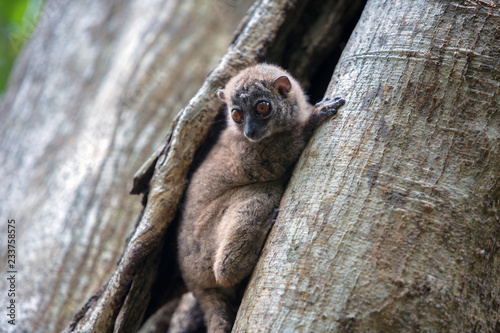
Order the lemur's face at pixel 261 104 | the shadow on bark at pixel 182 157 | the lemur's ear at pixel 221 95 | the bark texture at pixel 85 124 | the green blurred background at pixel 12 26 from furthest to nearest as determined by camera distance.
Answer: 1. the green blurred background at pixel 12 26
2. the bark texture at pixel 85 124
3. the lemur's ear at pixel 221 95
4. the lemur's face at pixel 261 104
5. the shadow on bark at pixel 182 157

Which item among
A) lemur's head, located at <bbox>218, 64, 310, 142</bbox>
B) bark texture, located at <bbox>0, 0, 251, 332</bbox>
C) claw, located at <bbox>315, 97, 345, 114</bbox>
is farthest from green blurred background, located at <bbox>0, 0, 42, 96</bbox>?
claw, located at <bbox>315, 97, 345, 114</bbox>

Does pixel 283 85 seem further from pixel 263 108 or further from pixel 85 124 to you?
pixel 85 124

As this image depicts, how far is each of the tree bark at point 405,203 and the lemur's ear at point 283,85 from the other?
0.92m

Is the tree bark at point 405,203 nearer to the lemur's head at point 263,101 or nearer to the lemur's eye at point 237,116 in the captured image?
the lemur's head at point 263,101

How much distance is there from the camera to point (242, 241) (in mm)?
2957

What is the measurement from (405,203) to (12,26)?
8047mm

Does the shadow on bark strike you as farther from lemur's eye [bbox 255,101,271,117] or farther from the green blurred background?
the green blurred background

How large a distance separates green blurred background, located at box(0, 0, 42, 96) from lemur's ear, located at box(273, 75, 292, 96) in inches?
209

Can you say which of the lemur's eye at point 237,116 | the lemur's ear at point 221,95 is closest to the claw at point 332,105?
the lemur's eye at point 237,116

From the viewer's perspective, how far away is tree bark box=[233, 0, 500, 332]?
7.08ft

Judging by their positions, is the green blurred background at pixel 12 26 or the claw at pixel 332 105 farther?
the green blurred background at pixel 12 26

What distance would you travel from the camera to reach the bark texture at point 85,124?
4.14 meters

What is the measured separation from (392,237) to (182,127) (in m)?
1.94

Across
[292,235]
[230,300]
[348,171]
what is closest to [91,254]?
[230,300]
